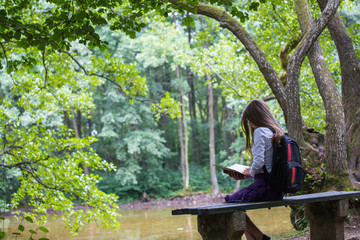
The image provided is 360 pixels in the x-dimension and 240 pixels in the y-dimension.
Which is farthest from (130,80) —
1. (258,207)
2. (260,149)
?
(258,207)

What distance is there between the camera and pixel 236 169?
3924 millimetres

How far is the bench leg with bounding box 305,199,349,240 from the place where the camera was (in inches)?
190

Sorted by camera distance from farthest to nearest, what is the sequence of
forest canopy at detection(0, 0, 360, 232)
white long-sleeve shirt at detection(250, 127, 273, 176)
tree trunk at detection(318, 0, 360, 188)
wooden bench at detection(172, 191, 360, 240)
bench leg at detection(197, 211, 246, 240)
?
tree trunk at detection(318, 0, 360, 188) < forest canopy at detection(0, 0, 360, 232) < white long-sleeve shirt at detection(250, 127, 273, 176) < bench leg at detection(197, 211, 246, 240) < wooden bench at detection(172, 191, 360, 240)

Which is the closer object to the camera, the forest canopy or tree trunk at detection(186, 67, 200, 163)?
the forest canopy

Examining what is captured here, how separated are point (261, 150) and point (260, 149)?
0.01 metres

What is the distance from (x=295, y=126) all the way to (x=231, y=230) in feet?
12.8

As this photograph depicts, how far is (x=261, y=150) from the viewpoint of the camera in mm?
3828

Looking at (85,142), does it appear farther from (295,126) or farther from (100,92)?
(100,92)

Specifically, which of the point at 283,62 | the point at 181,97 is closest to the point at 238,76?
the point at 283,62

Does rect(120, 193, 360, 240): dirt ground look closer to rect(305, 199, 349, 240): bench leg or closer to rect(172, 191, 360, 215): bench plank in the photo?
rect(305, 199, 349, 240): bench leg

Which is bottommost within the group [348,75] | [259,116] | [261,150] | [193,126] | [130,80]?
[261,150]

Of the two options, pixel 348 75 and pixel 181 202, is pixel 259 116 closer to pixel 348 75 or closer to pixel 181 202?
pixel 348 75

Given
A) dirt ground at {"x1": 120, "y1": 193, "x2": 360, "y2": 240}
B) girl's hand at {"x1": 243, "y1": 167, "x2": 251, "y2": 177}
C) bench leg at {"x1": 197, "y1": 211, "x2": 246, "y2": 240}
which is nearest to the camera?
bench leg at {"x1": 197, "y1": 211, "x2": 246, "y2": 240}

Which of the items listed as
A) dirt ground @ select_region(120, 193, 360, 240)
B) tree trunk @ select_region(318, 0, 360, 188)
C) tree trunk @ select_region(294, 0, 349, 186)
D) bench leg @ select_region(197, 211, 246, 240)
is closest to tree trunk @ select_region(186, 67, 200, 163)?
dirt ground @ select_region(120, 193, 360, 240)
